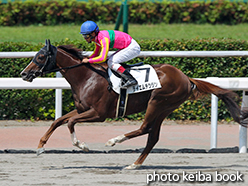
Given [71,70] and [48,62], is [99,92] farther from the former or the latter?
[48,62]

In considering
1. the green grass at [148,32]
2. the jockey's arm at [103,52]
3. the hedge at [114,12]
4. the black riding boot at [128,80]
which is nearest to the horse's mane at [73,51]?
the jockey's arm at [103,52]

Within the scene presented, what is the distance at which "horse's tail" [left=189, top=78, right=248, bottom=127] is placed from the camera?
539 centimetres

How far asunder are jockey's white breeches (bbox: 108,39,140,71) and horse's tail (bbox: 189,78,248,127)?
758 millimetres

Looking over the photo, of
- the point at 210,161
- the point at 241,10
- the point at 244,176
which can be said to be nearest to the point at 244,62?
the point at 210,161

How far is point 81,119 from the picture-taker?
498 centimetres

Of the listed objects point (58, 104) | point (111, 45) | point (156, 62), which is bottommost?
point (58, 104)

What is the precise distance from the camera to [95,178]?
4.64 m

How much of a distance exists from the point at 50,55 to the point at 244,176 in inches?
96.2

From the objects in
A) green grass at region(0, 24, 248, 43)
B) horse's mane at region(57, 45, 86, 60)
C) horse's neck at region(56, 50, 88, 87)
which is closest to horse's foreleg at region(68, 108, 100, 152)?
horse's neck at region(56, 50, 88, 87)

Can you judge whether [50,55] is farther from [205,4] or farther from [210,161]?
[205,4]

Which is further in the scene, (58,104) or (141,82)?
(58,104)

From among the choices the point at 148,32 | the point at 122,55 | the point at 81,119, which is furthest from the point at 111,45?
the point at 148,32

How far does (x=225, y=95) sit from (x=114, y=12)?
9.04m

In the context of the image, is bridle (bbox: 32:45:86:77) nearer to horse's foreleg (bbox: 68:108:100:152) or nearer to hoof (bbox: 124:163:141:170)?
horse's foreleg (bbox: 68:108:100:152)
